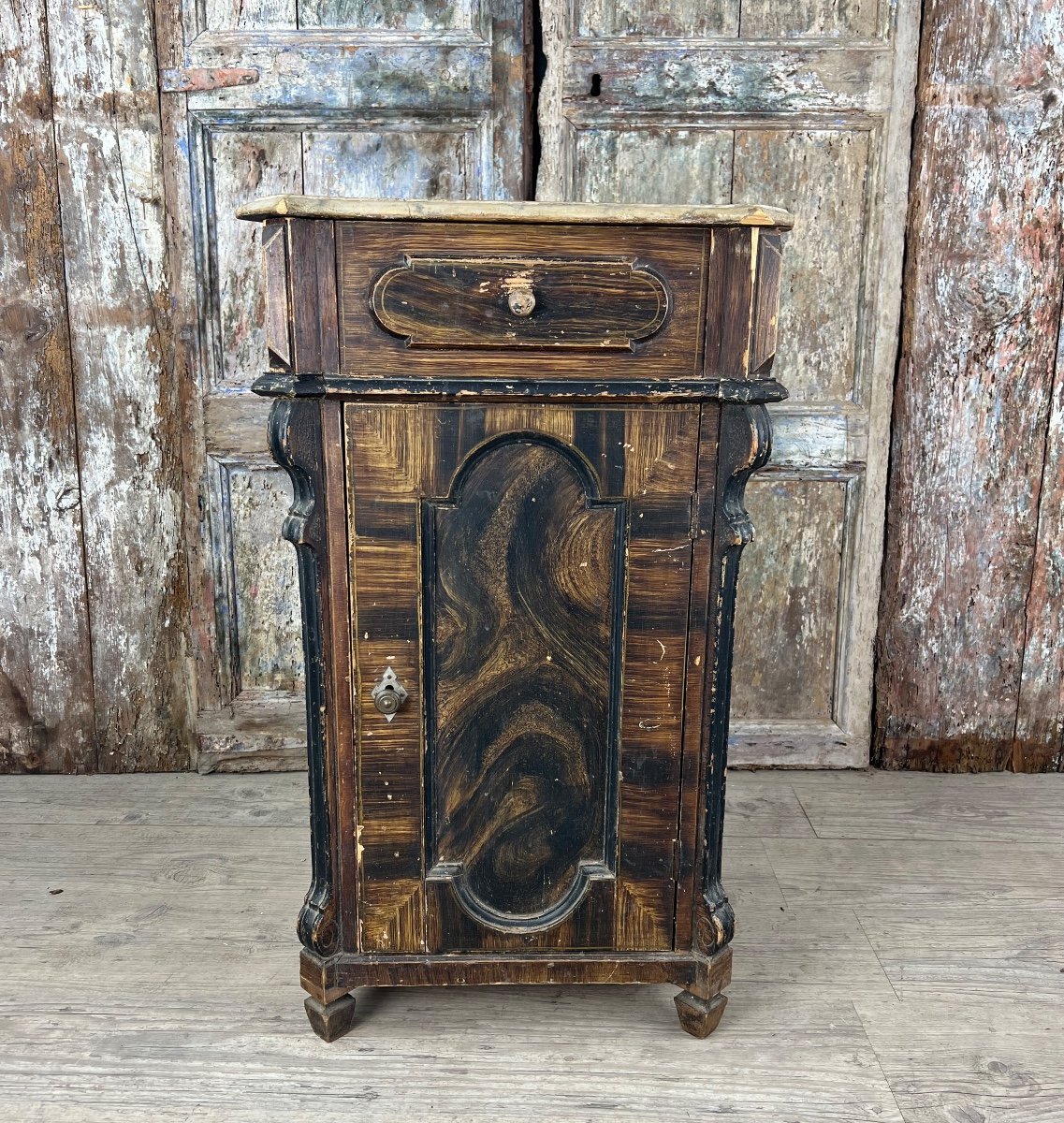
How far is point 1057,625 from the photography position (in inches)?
96.7

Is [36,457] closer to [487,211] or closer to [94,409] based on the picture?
[94,409]

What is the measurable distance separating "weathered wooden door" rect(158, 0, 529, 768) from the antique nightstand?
3.35ft

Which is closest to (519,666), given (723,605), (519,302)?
(723,605)

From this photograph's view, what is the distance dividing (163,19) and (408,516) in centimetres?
149

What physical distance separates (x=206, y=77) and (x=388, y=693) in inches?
60.0

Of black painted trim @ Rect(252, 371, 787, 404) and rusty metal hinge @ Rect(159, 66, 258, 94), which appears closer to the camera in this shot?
black painted trim @ Rect(252, 371, 787, 404)

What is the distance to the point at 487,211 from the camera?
127 centimetres

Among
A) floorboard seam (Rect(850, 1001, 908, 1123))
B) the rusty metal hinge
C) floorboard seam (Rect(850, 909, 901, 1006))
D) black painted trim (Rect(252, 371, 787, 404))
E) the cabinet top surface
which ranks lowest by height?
floorboard seam (Rect(850, 909, 901, 1006))

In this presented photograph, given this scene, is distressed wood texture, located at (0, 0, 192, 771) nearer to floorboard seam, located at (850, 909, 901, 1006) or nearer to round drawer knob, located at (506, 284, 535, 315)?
round drawer knob, located at (506, 284, 535, 315)

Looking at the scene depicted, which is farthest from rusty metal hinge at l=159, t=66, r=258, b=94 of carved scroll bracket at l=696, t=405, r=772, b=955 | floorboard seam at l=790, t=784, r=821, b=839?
floorboard seam at l=790, t=784, r=821, b=839

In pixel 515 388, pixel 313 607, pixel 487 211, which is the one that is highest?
pixel 487 211

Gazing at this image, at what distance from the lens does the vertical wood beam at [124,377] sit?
220 centimetres

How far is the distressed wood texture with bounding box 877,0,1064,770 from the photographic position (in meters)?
2.23

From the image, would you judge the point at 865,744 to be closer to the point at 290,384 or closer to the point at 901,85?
the point at 901,85
